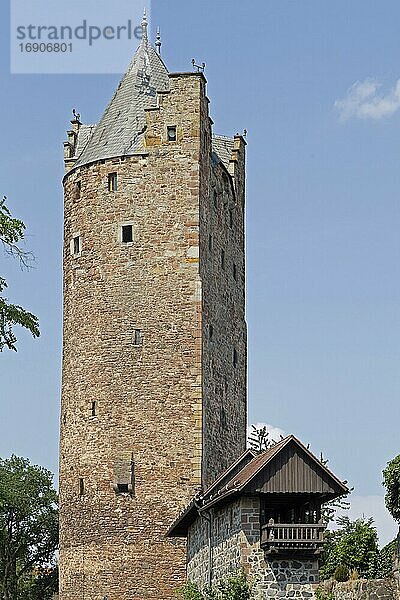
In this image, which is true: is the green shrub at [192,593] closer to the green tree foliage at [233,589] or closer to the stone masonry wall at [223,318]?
the green tree foliage at [233,589]

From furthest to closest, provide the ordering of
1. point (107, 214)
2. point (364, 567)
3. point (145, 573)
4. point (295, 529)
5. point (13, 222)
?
point (107, 214), point (145, 573), point (364, 567), point (295, 529), point (13, 222)

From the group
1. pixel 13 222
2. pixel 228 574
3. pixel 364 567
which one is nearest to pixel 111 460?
pixel 364 567

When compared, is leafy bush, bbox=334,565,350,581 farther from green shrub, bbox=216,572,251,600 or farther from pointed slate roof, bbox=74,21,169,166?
pointed slate roof, bbox=74,21,169,166

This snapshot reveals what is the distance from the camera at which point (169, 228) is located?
139ft

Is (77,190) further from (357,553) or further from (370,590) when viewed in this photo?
(370,590)

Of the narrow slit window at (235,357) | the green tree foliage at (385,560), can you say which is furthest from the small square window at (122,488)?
the green tree foliage at (385,560)

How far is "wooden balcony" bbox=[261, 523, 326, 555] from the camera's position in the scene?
27.6 metres

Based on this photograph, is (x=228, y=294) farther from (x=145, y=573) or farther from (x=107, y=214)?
(x=145, y=573)

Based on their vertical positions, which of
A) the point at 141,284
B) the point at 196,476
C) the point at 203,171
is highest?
the point at 203,171

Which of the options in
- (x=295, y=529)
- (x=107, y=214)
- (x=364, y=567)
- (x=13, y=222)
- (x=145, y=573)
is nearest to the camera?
(x=13, y=222)

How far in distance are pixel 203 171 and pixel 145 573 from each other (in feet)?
43.1

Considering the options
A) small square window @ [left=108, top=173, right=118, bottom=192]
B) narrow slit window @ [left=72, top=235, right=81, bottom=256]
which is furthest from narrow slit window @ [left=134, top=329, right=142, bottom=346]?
small square window @ [left=108, top=173, right=118, bottom=192]

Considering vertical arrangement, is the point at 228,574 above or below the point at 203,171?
below

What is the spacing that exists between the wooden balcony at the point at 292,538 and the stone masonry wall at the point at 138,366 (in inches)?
491
